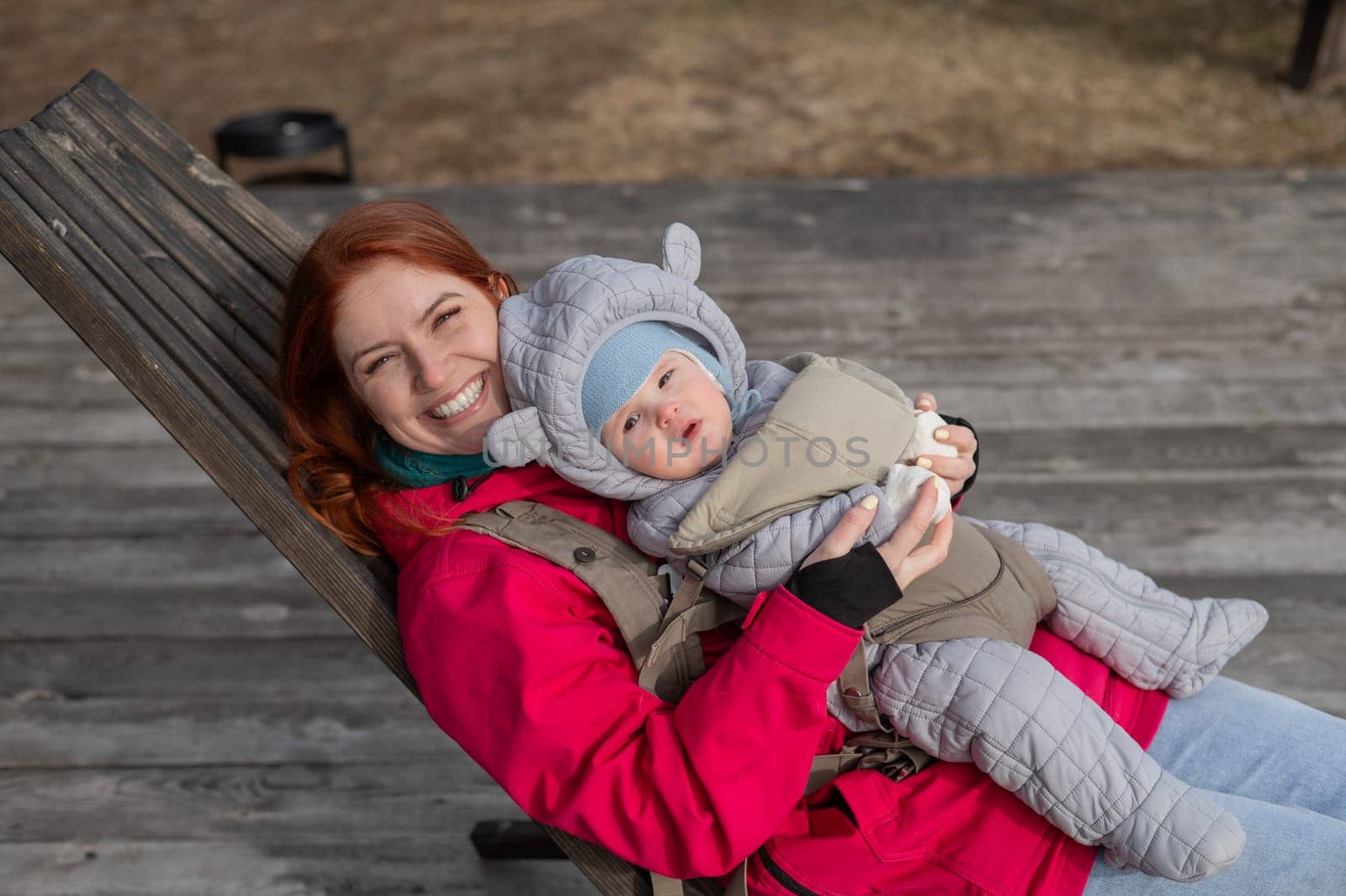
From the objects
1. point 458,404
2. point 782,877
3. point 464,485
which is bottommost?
point 782,877

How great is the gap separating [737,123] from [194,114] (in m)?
3.55

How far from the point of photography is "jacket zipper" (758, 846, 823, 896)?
152 centimetres

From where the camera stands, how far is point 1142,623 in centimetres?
173

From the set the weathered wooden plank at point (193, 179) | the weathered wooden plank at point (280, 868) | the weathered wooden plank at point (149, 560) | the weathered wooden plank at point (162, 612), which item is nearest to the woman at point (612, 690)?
the weathered wooden plank at point (193, 179)

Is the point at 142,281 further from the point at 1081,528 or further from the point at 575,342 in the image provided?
the point at 1081,528

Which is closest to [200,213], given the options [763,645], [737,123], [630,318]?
[630,318]

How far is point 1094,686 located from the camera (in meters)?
1.73

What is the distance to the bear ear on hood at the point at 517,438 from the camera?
1534 millimetres

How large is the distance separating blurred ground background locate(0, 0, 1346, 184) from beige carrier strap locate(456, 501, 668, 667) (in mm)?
5353

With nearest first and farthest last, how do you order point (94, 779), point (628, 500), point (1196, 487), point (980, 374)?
point (628, 500) → point (94, 779) → point (1196, 487) → point (980, 374)

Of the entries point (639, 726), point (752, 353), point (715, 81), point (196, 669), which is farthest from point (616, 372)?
point (715, 81)

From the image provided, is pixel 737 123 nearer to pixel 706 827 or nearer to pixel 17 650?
pixel 17 650

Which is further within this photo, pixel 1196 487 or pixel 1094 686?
pixel 1196 487

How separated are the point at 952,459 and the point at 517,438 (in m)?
0.66
